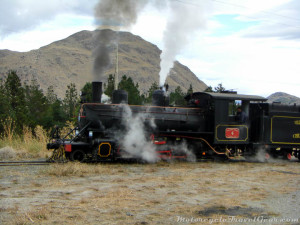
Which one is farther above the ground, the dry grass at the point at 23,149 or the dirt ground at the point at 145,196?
the dry grass at the point at 23,149

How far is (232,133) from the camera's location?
47.4 ft

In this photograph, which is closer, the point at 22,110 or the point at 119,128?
the point at 119,128

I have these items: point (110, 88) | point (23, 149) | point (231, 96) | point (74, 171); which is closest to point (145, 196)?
point (74, 171)

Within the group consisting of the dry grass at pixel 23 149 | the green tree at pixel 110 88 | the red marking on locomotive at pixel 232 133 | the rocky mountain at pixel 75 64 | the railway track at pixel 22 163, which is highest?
the rocky mountain at pixel 75 64

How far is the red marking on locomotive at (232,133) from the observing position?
14.4 meters

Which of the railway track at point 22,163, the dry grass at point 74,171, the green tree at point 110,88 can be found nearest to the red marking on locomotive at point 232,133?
the dry grass at point 74,171

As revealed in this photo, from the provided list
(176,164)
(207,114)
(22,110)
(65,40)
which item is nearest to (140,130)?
(176,164)

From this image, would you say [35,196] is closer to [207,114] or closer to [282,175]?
[282,175]

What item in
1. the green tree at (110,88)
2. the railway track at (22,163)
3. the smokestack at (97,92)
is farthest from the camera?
the green tree at (110,88)

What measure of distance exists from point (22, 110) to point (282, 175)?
115ft

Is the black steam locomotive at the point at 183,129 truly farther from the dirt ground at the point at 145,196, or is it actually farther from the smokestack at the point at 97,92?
the dirt ground at the point at 145,196

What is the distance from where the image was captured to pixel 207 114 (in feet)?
47.6

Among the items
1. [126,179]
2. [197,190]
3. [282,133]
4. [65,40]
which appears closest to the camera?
[197,190]

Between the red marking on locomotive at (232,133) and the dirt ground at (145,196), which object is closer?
the dirt ground at (145,196)
